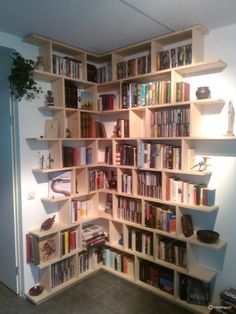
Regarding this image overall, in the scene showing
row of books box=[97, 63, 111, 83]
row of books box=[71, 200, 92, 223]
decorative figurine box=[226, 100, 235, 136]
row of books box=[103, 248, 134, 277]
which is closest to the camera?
decorative figurine box=[226, 100, 235, 136]

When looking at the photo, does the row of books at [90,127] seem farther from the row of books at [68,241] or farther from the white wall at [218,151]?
the row of books at [68,241]

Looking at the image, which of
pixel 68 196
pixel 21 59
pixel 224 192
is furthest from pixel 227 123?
pixel 21 59

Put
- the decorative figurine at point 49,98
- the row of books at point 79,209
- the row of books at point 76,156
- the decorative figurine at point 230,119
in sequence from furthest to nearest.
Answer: the row of books at point 79,209, the row of books at point 76,156, the decorative figurine at point 49,98, the decorative figurine at point 230,119

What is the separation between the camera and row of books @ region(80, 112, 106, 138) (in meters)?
3.07

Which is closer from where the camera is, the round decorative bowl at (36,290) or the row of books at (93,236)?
the round decorative bowl at (36,290)

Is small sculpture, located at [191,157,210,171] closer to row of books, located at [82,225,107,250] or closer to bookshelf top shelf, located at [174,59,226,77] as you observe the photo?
bookshelf top shelf, located at [174,59,226,77]

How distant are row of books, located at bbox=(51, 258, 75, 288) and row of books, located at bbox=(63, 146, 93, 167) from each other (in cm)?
112

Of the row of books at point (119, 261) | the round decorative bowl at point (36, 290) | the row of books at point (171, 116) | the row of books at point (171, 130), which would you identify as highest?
the row of books at point (171, 116)

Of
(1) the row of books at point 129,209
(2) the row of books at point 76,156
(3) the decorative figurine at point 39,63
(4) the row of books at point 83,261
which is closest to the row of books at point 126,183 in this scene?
(1) the row of books at point 129,209

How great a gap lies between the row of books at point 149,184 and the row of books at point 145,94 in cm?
77

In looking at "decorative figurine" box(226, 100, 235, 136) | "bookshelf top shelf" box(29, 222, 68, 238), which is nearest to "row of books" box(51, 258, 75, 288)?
"bookshelf top shelf" box(29, 222, 68, 238)

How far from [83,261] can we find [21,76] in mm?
2217

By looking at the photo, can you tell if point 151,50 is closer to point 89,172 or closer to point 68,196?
point 89,172

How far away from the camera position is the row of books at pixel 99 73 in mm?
3215
